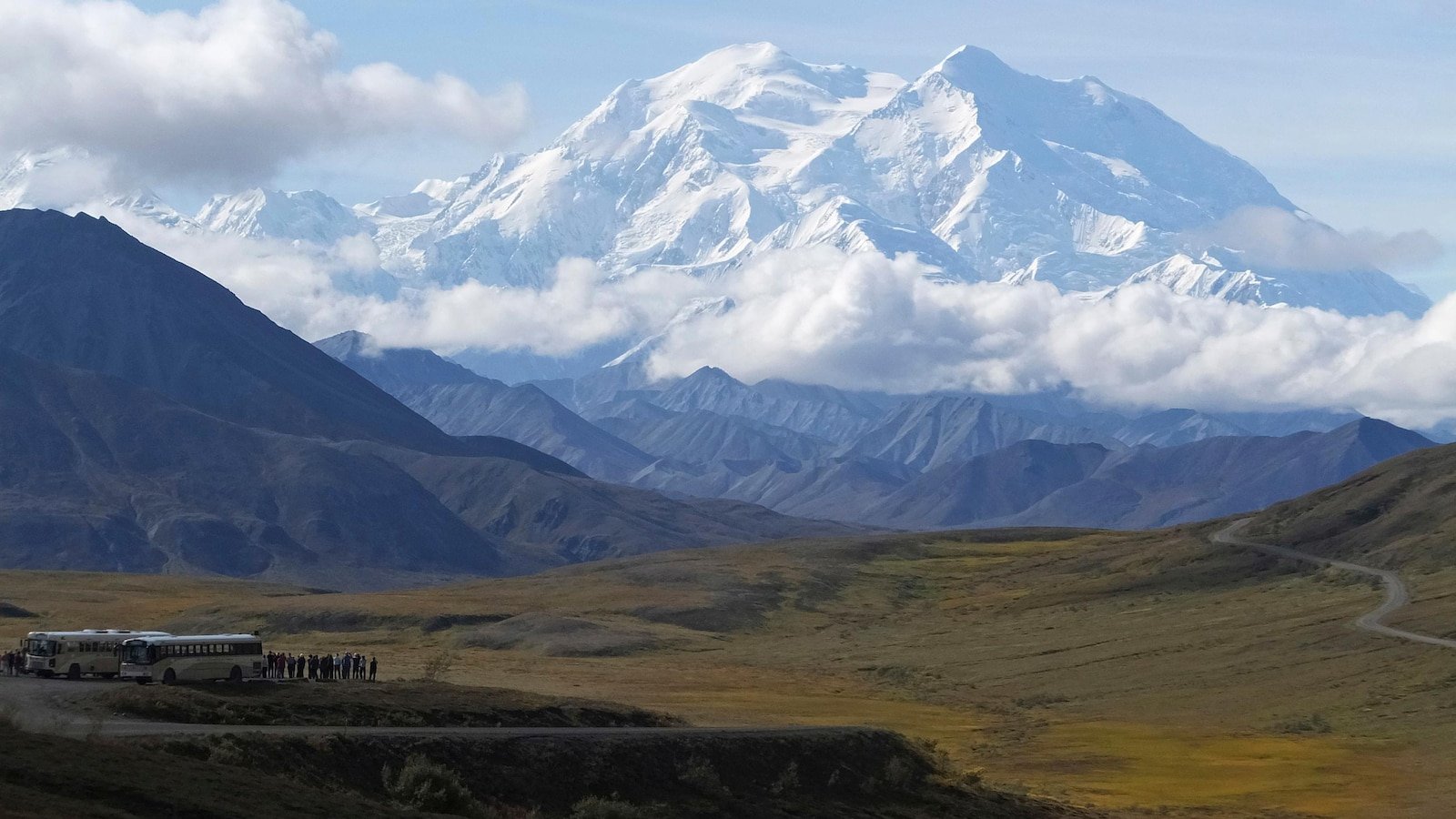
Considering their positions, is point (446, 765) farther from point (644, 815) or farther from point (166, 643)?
point (166, 643)

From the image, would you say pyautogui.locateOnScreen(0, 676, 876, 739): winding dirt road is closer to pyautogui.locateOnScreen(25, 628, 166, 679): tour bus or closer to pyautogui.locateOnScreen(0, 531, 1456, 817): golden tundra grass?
pyautogui.locateOnScreen(25, 628, 166, 679): tour bus

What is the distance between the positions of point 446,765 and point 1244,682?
260ft

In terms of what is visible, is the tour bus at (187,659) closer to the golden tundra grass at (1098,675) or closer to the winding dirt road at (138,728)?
the winding dirt road at (138,728)

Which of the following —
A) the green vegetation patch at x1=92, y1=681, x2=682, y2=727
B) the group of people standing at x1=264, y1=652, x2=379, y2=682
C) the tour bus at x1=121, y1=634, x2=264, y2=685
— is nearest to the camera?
the green vegetation patch at x1=92, y1=681, x2=682, y2=727

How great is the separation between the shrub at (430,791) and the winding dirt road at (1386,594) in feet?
280

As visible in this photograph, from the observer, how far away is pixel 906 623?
19050 cm

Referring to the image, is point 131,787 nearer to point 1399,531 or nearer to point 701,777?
point 701,777

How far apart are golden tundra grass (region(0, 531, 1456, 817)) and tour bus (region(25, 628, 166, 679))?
1493 inches

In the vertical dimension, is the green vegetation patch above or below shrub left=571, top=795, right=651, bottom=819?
above

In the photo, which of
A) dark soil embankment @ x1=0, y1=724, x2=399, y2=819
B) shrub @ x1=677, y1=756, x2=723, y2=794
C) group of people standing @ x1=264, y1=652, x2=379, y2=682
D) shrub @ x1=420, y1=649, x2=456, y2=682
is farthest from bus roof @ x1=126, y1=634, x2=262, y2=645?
dark soil embankment @ x1=0, y1=724, x2=399, y2=819

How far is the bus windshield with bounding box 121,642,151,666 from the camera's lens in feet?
223

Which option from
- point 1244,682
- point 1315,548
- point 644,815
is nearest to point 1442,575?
point 1315,548

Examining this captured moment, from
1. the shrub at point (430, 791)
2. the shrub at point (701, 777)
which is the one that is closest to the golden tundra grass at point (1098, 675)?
the shrub at point (701, 777)

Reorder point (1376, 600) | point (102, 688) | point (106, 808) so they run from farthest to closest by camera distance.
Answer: point (1376, 600) < point (102, 688) < point (106, 808)
